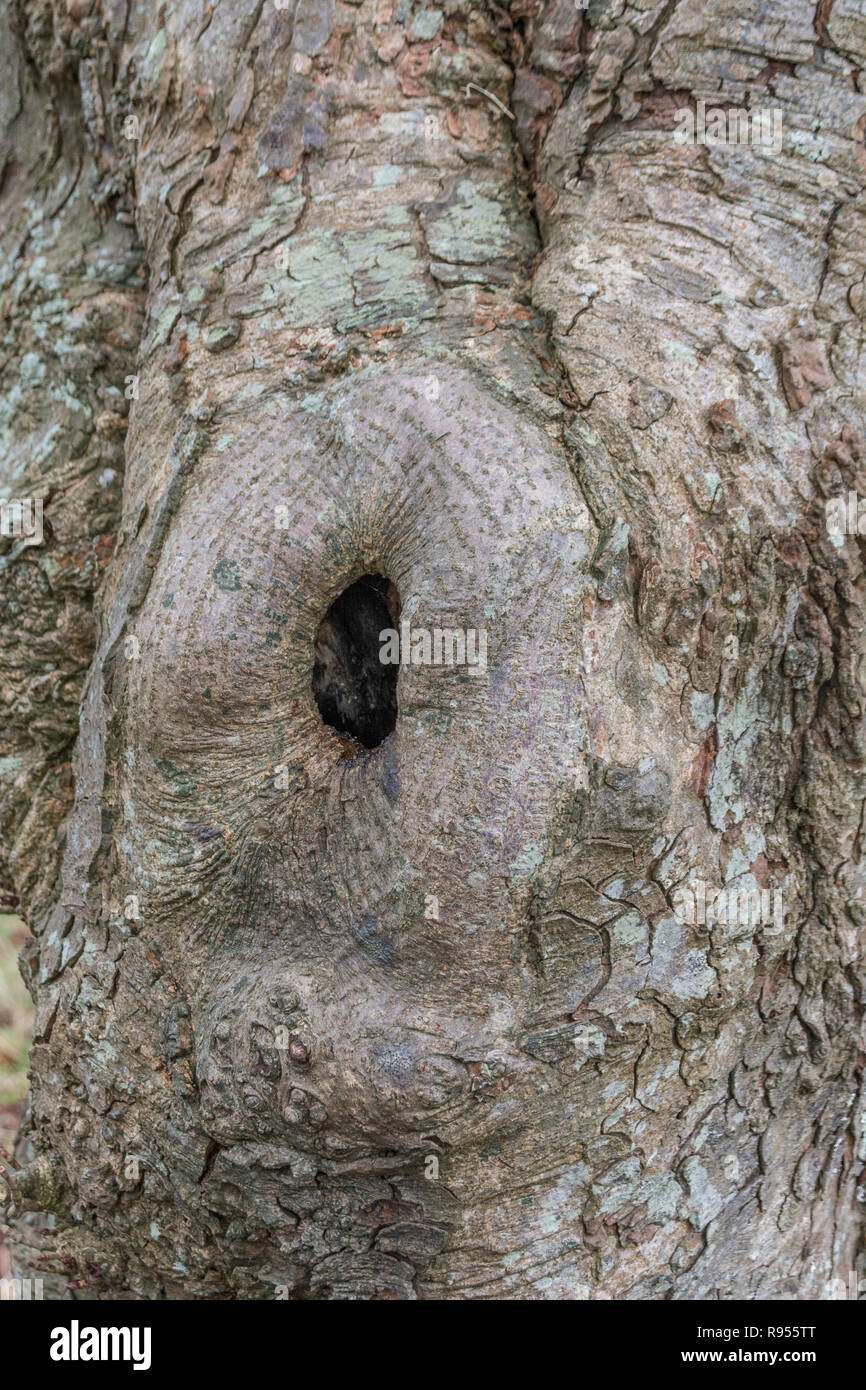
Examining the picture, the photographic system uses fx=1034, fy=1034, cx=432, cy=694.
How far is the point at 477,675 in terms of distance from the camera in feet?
5.11

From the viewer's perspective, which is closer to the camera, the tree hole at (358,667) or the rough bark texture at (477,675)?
the rough bark texture at (477,675)

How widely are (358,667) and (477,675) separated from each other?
32 centimetres

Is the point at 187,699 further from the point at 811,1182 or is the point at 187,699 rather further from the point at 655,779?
the point at 811,1182

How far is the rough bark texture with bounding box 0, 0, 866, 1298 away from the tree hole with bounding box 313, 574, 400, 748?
7cm

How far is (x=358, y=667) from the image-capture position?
1.81 m

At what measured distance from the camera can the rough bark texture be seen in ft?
5.24

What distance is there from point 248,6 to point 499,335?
74 cm

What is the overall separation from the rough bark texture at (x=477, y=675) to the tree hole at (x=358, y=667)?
0.24ft

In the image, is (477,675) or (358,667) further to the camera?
(358,667)

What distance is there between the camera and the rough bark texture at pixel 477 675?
160cm

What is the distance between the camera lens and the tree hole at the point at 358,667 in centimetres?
178

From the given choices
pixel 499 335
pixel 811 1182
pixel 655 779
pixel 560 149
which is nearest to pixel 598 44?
pixel 560 149

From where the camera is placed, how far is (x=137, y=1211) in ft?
6.28

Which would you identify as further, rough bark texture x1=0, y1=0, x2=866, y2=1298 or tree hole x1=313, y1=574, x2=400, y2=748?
tree hole x1=313, y1=574, x2=400, y2=748
